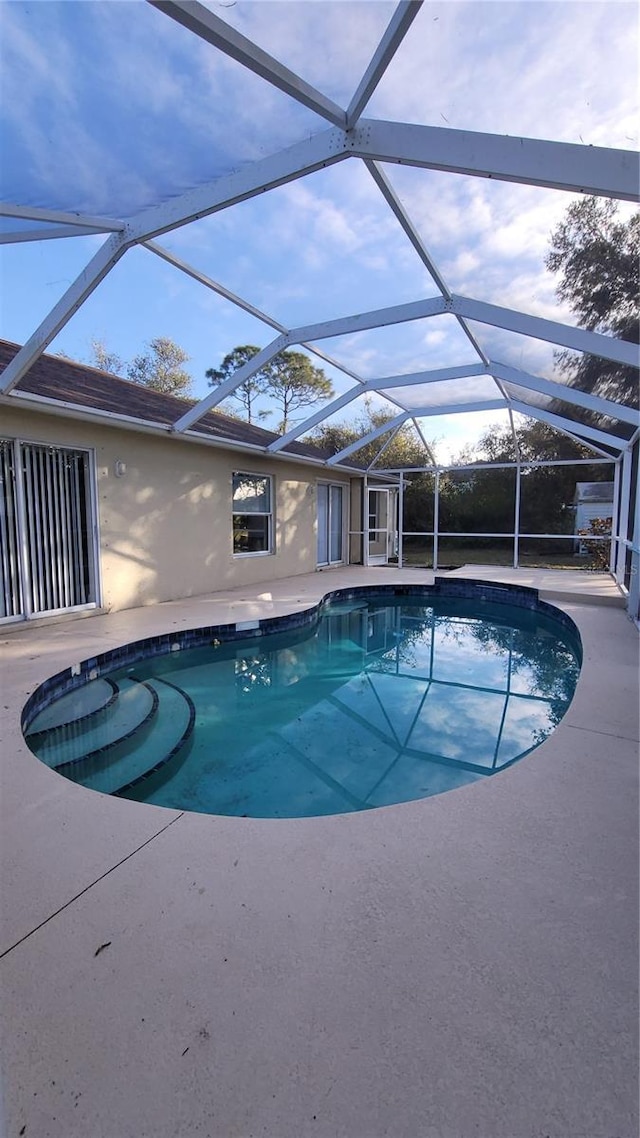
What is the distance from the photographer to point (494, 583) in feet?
33.7

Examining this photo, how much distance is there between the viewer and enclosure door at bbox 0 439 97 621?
20.2ft

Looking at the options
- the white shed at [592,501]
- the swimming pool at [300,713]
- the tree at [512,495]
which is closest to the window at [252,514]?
the swimming pool at [300,713]

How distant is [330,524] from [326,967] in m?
12.4

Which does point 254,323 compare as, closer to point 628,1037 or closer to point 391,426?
point 391,426

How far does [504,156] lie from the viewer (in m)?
3.01

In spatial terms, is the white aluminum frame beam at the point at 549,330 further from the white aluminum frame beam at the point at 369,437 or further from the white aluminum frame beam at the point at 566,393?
the white aluminum frame beam at the point at 369,437

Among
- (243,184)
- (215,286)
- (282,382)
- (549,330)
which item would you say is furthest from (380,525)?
(243,184)

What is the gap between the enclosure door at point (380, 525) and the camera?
15.8 metres

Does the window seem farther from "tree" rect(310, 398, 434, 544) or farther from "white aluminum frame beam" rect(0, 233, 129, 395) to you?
"tree" rect(310, 398, 434, 544)

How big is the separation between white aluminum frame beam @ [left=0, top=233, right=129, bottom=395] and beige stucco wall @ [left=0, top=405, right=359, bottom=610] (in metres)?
1.01

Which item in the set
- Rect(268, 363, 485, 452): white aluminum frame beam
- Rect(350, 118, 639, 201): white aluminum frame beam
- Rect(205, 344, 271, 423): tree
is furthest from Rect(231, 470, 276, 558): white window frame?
Rect(205, 344, 271, 423): tree

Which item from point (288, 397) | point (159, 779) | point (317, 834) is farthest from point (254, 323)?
point (288, 397)

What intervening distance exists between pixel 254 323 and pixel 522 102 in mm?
4063

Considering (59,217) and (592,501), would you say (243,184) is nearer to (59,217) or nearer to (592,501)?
(59,217)
